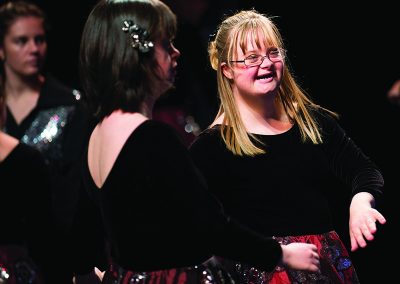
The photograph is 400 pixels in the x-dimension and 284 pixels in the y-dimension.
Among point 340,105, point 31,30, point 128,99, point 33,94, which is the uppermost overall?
point 128,99

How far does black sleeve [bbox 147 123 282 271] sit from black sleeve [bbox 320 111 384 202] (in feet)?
2.16

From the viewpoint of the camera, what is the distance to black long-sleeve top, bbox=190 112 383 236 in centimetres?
238

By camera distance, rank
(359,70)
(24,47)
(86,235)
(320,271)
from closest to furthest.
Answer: (86,235), (320,271), (359,70), (24,47)

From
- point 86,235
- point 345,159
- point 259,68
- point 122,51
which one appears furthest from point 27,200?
point 345,159

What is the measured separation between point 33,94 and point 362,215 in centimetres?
233

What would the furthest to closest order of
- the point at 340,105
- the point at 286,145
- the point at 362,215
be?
the point at 340,105 → the point at 286,145 → the point at 362,215

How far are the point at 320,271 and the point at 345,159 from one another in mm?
385

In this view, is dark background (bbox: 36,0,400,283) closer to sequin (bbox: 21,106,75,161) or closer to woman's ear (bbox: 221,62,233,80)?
sequin (bbox: 21,106,75,161)

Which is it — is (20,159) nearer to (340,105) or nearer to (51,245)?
(51,245)

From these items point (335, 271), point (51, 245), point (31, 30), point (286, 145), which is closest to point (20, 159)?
point (51, 245)

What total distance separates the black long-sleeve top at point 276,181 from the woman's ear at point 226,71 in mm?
175

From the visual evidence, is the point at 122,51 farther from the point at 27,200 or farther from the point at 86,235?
the point at 27,200

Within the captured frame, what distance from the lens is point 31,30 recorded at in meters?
4.20

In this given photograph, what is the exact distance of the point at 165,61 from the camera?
204cm
